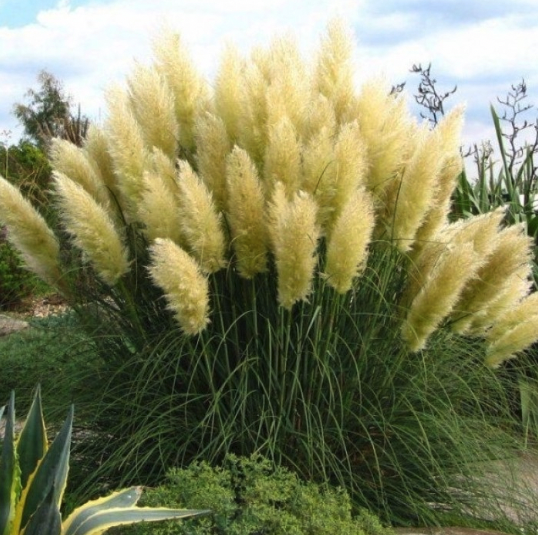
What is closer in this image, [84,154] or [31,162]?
[84,154]

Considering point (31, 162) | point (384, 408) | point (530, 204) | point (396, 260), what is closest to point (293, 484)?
point (384, 408)

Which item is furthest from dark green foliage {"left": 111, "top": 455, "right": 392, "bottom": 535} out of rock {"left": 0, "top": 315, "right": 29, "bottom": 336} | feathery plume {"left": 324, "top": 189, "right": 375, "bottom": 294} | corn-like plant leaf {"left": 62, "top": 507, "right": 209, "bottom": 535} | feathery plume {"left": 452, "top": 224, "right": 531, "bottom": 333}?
rock {"left": 0, "top": 315, "right": 29, "bottom": 336}

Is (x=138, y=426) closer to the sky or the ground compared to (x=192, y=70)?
closer to the ground

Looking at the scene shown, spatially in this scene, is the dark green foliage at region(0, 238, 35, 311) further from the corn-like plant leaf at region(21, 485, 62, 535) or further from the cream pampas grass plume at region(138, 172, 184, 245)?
the corn-like plant leaf at region(21, 485, 62, 535)

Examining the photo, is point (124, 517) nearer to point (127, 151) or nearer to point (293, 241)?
point (293, 241)

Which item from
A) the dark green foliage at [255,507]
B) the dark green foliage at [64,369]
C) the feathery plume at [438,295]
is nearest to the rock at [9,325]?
the dark green foliage at [64,369]

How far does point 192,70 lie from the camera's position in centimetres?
412

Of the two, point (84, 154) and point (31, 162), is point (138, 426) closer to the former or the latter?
point (84, 154)

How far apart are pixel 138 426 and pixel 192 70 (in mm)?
1574

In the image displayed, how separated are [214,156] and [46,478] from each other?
1.48 m

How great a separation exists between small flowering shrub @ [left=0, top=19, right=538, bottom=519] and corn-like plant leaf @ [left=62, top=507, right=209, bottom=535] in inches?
24.4

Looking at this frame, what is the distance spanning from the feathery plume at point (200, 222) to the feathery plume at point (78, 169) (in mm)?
571

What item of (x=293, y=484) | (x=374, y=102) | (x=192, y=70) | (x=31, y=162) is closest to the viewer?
(x=293, y=484)

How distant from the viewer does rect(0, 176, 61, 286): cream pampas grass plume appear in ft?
12.7
